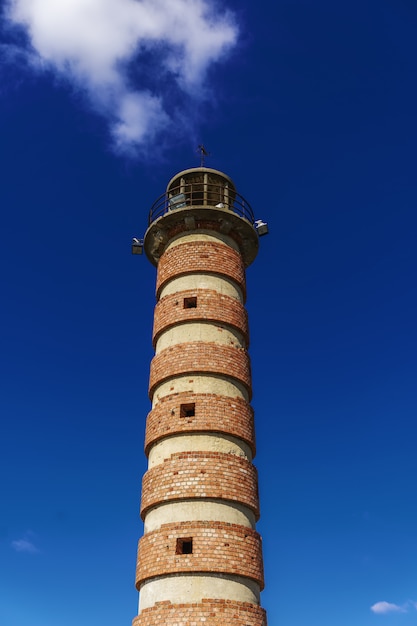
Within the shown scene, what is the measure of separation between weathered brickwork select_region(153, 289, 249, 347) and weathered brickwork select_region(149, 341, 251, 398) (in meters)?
0.89

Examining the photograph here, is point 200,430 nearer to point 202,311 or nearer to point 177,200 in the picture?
point 202,311

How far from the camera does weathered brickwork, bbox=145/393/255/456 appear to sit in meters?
16.1

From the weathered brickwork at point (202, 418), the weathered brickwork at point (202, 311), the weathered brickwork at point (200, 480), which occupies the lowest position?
the weathered brickwork at point (200, 480)

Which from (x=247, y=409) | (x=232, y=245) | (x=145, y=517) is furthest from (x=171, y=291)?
(x=145, y=517)

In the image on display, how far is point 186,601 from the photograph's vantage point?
1369cm

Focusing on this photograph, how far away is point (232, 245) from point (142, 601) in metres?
11.7

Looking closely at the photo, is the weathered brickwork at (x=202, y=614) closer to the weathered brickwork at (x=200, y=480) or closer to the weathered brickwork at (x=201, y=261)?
the weathered brickwork at (x=200, y=480)

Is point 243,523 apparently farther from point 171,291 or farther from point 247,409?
point 171,291

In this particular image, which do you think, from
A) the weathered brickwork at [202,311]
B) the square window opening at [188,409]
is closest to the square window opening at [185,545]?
the square window opening at [188,409]

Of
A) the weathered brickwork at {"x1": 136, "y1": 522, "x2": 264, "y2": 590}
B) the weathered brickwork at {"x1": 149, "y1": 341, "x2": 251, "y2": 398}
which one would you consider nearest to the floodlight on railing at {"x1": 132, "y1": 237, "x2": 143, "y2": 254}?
the weathered brickwork at {"x1": 149, "y1": 341, "x2": 251, "y2": 398}

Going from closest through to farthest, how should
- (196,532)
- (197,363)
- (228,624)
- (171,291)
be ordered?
1. (228,624)
2. (196,532)
3. (197,363)
4. (171,291)

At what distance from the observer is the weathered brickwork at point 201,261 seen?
1923 cm

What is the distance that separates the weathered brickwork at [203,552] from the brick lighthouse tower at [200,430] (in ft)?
0.08

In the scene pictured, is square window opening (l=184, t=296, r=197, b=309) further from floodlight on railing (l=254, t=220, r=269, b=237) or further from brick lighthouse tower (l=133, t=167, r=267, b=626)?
floodlight on railing (l=254, t=220, r=269, b=237)
